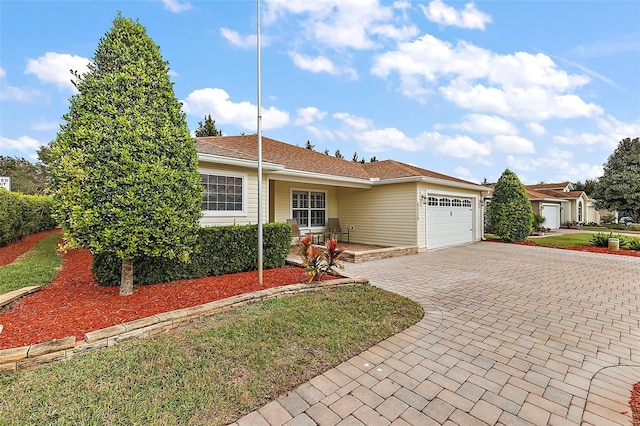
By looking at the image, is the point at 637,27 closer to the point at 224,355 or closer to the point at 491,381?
the point at 491,381

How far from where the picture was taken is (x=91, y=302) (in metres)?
3.94

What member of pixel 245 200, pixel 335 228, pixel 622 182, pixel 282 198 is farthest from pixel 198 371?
pixel 622 182

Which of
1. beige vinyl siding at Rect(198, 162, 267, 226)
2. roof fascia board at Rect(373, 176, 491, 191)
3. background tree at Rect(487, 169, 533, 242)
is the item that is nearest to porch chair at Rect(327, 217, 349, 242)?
roof fascia board at Rect(373, 176, 491, 191)

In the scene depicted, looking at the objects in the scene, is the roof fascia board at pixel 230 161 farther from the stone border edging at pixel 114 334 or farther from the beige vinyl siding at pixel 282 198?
the stone border edging at pixel 114 334

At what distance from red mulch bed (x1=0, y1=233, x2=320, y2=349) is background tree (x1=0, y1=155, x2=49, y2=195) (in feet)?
84.0

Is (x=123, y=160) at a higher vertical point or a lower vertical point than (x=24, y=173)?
lower

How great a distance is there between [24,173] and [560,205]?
160ft

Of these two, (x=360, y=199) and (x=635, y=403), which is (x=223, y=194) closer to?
(x=360, y=199)

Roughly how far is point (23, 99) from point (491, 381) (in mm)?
15451

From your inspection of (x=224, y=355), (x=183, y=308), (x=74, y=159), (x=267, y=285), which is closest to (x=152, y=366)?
(x=224, y=355)

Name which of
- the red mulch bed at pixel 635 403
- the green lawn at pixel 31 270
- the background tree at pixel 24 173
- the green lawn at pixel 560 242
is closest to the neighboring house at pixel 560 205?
the green lawn at pixel 560 242

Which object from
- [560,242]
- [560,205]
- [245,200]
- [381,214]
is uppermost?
[560,205]

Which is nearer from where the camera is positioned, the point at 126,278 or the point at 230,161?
the point at 126,278

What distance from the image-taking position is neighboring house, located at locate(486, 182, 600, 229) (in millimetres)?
22462
